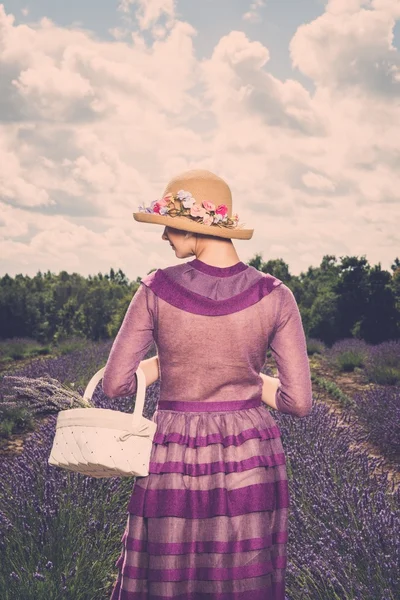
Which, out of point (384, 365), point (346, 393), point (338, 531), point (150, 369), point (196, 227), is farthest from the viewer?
point (384, 365)

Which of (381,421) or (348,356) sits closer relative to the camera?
(381,421)

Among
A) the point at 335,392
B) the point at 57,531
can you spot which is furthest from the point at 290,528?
the point at 335,392

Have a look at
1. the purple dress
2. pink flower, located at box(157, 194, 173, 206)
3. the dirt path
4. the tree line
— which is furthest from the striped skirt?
the tree line

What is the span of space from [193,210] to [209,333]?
15.7 inches

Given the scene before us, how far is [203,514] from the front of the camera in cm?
190

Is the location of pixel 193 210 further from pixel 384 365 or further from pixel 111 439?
pixel 384 365

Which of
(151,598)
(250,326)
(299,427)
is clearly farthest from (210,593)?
(299,427)

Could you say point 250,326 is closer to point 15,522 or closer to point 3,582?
point 3,582

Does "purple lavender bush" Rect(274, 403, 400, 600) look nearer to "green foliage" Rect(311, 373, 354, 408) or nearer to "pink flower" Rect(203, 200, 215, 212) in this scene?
"pink flower" Rect(203, 200, 215, 212)

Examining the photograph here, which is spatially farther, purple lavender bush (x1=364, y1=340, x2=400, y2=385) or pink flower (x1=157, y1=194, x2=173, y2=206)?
purple lavender bush (x1=364, y1=340, x2=400, y2=385)

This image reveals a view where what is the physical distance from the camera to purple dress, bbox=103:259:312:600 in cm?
190

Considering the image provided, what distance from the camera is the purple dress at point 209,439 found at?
1898 millimetres

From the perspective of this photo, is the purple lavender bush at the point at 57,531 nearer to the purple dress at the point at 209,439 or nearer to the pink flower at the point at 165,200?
the purple dress at the point at 209,439

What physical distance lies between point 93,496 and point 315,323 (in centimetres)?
1220
